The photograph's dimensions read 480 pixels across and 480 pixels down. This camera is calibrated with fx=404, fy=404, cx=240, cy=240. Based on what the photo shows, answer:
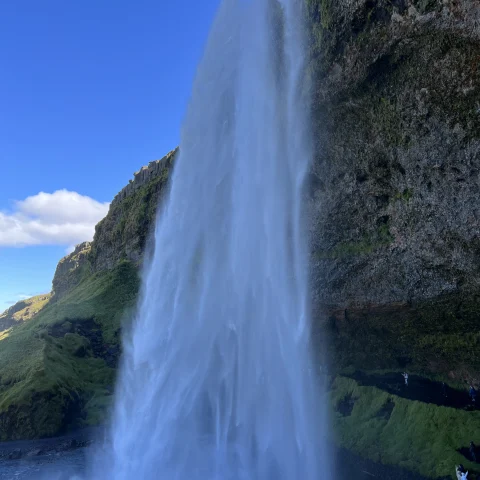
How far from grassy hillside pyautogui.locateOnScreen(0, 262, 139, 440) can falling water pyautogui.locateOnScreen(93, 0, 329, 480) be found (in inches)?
471

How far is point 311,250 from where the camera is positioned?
3628cm

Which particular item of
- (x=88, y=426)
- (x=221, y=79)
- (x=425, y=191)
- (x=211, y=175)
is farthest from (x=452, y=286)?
(x=88, y=426)

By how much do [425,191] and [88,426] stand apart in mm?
41165

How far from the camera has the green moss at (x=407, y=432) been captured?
24250 mm

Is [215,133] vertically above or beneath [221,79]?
beneath

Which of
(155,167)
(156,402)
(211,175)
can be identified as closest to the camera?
(156,402)

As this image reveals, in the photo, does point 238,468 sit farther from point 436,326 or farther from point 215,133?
point 215,133

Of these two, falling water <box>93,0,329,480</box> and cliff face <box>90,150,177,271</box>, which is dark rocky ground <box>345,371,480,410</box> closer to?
falling water <box>93,0,329,480</box>

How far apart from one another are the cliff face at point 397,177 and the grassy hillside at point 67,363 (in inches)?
1221

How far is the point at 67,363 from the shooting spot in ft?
179

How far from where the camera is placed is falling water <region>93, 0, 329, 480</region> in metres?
25.4

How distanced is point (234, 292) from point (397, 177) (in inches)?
576

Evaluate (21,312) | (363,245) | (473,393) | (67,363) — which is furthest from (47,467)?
(21,312)

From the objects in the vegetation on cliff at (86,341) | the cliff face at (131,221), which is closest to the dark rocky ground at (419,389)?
the vegetation on cliff at (86,341)
